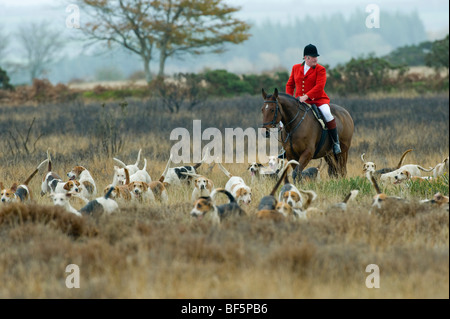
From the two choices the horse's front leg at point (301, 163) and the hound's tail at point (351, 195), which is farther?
the horse's front leg at point (301, 163)

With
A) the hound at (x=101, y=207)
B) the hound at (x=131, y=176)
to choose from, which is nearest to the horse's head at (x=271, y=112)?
the hound at (x=131, y=176)

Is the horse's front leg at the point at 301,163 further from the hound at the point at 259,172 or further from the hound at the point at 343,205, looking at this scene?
the hound at the point at 343,205

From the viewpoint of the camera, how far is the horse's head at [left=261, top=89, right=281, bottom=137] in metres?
10.1

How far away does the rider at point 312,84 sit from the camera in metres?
10.7

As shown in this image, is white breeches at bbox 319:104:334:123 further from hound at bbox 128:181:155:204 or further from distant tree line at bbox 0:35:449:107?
distant tree line at bbox 0:35:449:107

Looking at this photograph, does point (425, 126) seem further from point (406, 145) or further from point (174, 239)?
point (174, 239)

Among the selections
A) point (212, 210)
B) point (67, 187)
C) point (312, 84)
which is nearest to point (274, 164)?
point (312, 84)

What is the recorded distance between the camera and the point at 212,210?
7.40 metres

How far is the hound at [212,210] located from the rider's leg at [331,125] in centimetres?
413

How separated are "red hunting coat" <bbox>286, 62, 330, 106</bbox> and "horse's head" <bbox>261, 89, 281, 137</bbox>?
2.96 feet

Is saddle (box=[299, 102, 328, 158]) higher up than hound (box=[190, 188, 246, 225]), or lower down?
higher up

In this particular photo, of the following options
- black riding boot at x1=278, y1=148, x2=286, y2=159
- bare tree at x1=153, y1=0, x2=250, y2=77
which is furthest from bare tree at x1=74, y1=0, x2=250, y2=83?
black riding boot at x1=278, y1=148, x2=286, y2=159

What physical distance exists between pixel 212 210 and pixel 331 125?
4499 millimetres

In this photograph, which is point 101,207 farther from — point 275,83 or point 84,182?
point 275,83
